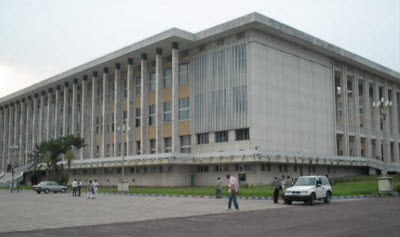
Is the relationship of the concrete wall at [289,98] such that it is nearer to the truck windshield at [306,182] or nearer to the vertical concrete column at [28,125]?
the truck windshield at [306,182]

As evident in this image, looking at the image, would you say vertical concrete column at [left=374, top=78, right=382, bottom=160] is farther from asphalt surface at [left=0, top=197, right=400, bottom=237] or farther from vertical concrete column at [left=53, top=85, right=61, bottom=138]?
vertical concrete column at [left=53, top=85, right=61, bottom=138]

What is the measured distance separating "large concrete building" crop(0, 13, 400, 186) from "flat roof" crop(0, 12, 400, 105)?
149 millimetres

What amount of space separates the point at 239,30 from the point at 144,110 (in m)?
19.9

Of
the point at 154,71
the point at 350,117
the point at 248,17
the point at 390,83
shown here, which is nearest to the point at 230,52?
the point at 248,17

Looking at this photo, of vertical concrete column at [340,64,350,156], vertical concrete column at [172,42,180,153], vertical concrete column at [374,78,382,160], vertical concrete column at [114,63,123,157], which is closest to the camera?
vertical concrete column at [172,42,180,153]

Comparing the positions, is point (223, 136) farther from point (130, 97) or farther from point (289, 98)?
point (130, 97)

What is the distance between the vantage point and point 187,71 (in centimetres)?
6197

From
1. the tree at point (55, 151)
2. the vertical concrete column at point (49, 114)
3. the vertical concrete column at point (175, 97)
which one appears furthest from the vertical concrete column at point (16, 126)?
the vertical concrete column at point (175, 97)

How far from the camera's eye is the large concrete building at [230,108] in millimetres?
53469

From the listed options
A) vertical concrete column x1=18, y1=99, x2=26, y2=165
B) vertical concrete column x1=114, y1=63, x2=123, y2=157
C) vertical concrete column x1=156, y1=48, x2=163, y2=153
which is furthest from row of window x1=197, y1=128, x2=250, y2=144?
vertical concrete column x1=18, y1=99, x2=26, y2=165

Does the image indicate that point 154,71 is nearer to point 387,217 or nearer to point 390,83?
point 390,83

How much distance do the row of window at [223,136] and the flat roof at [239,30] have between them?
1259 centimetres

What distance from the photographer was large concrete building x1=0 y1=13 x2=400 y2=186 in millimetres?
53469

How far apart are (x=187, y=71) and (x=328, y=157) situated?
23.1 meters
